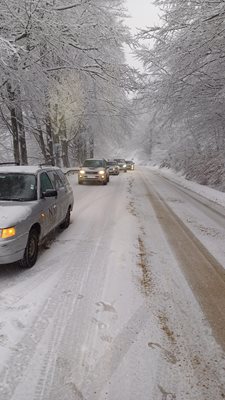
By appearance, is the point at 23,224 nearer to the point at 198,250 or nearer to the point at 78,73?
the point at 198,250

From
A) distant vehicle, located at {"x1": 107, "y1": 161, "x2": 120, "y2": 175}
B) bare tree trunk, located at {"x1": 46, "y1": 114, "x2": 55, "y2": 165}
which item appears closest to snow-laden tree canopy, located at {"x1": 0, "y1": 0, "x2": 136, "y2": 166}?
bare tree trunk, located at {"x1": 46, "y1": 114, "x2": 55, "y2": 165}

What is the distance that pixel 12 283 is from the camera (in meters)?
5.52

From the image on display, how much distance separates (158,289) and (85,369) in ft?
7.48

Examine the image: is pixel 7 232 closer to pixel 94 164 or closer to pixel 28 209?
pixel 28 209

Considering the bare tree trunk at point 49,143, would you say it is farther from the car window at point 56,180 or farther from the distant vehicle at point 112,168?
the car window at point 56,180

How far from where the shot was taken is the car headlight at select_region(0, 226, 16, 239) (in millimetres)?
5555

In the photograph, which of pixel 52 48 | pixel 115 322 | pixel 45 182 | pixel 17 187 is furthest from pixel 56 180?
pixel 52 48

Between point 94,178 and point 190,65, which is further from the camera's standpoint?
point 94,178

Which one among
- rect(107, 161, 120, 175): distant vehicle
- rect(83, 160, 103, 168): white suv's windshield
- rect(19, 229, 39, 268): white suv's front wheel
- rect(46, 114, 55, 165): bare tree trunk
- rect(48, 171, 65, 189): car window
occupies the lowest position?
rect(107, 161, 120, 175): distant vehicle

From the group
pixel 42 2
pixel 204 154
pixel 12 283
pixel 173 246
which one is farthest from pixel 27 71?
pixel 204 154

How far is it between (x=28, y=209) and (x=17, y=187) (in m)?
1.14

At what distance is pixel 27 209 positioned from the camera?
20.7 feet

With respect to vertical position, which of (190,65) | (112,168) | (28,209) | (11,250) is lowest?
(112,168)

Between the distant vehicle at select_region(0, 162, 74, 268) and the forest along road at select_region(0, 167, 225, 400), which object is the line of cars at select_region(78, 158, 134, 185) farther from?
the forest along road at select_region(0, 167, 225, 400)
